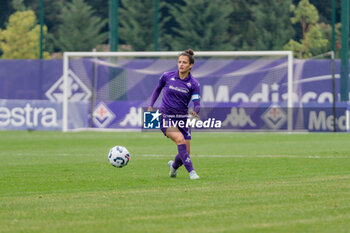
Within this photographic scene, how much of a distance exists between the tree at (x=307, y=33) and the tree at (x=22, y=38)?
18437mm

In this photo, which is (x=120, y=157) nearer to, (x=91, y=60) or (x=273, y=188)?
(x=273, y=188)

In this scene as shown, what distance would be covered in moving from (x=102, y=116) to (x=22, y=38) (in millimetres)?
27133

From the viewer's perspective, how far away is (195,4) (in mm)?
51156

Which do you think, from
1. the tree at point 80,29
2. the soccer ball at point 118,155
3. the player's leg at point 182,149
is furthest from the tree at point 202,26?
the player's leg at point 182,149

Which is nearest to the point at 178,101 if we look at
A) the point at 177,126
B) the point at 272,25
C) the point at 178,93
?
the point at 178,93

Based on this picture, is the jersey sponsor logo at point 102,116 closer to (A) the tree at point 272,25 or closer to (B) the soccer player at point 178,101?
(B) the soccer player at point 178,101

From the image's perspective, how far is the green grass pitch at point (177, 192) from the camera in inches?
282

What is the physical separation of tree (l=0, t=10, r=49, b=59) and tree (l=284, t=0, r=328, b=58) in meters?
18.4

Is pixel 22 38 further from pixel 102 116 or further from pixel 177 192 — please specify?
pixel 177 192

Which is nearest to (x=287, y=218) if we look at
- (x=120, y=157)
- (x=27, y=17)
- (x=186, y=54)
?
(x=186, y=54)

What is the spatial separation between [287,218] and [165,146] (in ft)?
45.5

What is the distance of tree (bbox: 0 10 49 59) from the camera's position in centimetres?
5351

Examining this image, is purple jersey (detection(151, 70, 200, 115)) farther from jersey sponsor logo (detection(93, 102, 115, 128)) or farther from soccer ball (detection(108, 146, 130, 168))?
jersey sponsor logo (detection(93, 102, 115, 128))

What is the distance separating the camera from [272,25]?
49719mm
